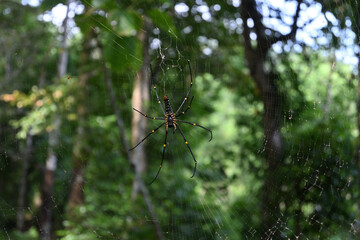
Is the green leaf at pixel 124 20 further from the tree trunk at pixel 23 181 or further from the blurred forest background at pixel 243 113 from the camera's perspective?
the tree trunk at pixel 23 181

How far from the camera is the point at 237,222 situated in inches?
162

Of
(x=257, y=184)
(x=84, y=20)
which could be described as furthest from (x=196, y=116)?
(x=84, y=20)

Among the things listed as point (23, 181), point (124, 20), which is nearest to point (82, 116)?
point (23, 181)

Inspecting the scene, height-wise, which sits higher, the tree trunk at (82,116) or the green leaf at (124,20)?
the green leaf at (124,20)

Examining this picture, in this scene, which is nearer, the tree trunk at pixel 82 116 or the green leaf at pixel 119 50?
the green leaf at pixel 119 50

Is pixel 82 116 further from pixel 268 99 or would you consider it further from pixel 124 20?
pixel 124 20

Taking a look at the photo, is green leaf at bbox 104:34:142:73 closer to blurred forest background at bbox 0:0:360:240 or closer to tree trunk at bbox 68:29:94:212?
blurred forest background at bbox 0:0:360:240

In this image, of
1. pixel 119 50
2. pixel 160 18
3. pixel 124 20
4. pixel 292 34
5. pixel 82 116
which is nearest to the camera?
pixel 124 20

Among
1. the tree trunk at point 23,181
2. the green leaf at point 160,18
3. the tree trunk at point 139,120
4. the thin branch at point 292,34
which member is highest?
the thin branch at point 292,34

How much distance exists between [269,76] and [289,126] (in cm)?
53

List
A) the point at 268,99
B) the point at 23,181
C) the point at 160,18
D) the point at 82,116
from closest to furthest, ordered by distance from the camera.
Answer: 1. the point at 160,18
2. the point at 268,99
3. the point at 82,116
4. the point at 23,181

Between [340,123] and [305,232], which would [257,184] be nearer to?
[305,232]

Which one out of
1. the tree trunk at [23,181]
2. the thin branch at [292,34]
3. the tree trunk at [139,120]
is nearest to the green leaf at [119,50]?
the thin branch at [292,34]

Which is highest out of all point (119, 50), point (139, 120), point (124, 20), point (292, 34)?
point (292, 34)
